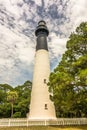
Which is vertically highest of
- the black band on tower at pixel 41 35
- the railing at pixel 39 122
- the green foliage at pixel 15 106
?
the black band on tower at pixel 41 35

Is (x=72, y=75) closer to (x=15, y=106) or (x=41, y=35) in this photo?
(x=41, y=35)

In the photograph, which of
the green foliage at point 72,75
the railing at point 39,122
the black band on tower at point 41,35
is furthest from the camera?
the black band on tower at point 41,35

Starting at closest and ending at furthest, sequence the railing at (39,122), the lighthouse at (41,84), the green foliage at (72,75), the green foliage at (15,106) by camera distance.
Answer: the green foliage at (72,75)
the railing at (39,122)
the lighthouse at (41,84)
the green foliage at (15,106)

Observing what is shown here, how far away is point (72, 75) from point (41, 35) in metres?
11.4

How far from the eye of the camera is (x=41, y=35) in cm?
2580

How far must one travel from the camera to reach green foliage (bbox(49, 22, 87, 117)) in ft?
49.3

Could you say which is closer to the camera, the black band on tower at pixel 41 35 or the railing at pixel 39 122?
the railing at pixel 39 122

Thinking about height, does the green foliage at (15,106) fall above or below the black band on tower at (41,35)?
below

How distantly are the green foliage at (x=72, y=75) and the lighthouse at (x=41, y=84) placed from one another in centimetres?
465

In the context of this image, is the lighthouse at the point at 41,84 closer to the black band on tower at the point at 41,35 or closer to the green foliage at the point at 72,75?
the black band on tower at the point at 41,35

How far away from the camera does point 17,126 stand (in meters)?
18.3

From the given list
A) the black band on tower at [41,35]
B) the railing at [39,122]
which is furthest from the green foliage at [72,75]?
the black band on tower at [41,35]

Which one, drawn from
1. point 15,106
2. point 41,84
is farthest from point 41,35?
point 15,106

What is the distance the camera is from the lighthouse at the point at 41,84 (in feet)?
68.6
